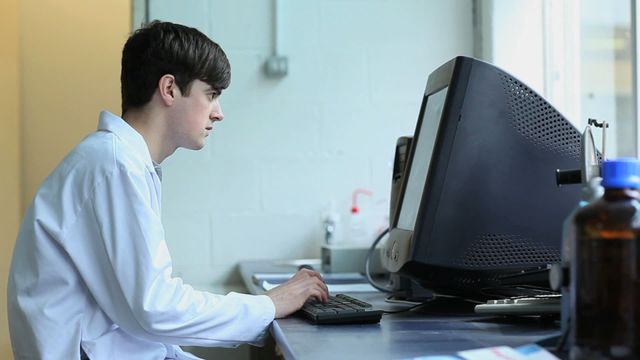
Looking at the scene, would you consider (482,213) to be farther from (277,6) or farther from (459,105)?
(277,6)

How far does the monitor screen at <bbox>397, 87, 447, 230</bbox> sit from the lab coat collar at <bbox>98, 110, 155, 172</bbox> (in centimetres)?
49

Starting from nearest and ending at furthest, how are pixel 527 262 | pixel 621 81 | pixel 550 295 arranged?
pixel 550 295, pixel 527 262, pixel 621 81

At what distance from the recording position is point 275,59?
8.77 ft

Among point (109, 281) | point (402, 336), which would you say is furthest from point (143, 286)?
point (402, 336)

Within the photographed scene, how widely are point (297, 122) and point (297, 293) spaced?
1.34m

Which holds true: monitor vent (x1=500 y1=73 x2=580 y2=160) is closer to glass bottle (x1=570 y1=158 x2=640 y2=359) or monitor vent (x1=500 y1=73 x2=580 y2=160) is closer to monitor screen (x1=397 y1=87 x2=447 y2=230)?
monitor screen (x1=397 y1=87 x2=447 y2=230)

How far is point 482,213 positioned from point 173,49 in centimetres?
69

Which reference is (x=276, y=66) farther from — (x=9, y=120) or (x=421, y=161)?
(x=421, y=161)

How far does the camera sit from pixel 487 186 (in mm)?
1363

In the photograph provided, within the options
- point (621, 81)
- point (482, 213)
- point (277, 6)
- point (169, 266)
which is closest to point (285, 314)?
point (169, 266)

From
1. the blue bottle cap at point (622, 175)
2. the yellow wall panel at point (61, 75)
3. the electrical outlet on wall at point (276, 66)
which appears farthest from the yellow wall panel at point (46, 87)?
the blue bottle cap at point (622, 175)

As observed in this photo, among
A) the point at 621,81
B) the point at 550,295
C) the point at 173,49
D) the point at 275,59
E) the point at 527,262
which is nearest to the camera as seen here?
the point at 550,295

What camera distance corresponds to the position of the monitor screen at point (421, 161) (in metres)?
1.40

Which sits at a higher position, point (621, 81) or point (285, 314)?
point (621, 81)
